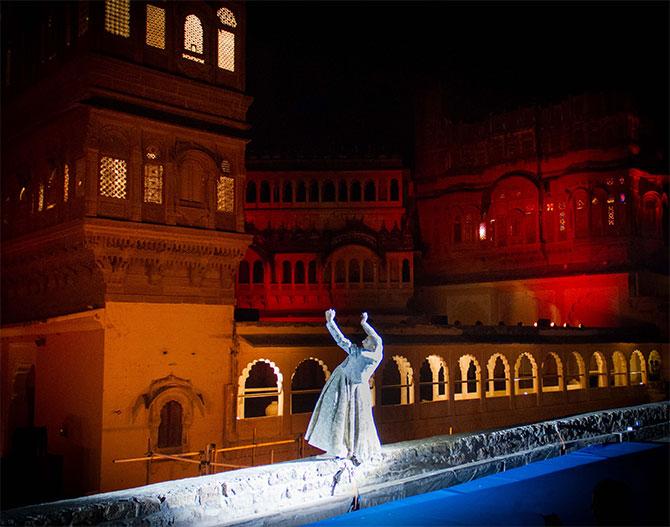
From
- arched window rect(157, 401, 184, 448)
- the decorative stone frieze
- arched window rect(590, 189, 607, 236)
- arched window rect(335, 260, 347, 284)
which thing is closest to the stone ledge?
arched window rect(157, 401, 184, 448)

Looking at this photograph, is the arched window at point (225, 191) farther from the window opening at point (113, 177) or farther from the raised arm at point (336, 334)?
the raised arm at point (336, 334)

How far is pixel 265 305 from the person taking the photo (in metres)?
32.9

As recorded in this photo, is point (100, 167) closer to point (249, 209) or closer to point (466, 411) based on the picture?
point (466, 411)

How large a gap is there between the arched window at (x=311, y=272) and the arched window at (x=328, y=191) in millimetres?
4318

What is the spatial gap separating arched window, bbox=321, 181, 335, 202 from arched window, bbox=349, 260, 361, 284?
449cm

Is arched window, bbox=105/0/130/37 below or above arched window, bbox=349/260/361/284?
above

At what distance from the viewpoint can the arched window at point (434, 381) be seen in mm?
22438

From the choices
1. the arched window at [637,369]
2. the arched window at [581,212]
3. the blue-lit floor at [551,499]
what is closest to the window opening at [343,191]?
the arched window at [581,212]

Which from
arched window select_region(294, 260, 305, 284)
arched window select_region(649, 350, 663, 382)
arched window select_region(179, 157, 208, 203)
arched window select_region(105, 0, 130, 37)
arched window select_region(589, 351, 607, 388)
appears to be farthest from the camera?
arched window select_region(294, 260, 305, 284)

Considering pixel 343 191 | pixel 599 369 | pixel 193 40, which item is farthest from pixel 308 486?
pixel 343 191

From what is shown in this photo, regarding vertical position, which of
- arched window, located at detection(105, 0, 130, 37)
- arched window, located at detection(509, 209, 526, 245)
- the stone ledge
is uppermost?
arched window, located at detection(105, 0, 130, 37)

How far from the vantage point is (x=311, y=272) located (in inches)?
1308

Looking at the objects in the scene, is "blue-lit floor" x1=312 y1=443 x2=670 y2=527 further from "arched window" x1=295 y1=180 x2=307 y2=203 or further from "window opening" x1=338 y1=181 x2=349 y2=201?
"arched window" x1=295 y1=180 x2=307 y2=203

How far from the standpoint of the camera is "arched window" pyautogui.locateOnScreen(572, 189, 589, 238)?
1387 inches
